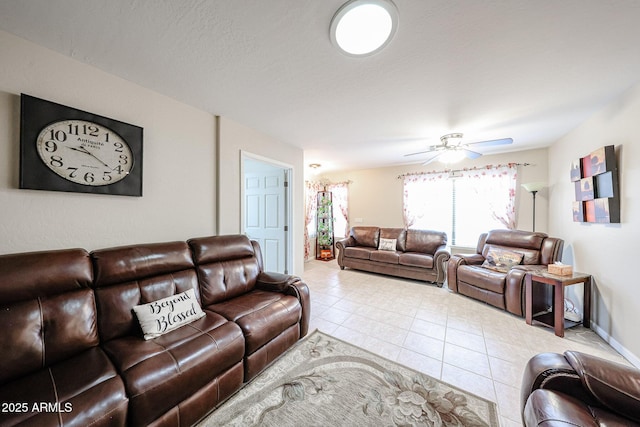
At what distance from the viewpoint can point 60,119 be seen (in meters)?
1.56

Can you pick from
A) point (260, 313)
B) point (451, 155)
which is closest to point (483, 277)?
point (451, 155)

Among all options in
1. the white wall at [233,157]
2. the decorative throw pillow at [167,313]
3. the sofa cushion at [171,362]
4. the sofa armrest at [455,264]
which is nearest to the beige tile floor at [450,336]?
the sofa armrest at [455,264]

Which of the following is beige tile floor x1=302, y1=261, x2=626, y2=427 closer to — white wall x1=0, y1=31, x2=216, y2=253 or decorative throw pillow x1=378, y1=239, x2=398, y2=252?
decorative throw pillow x1=378, y1=239, x2=398, y2=252

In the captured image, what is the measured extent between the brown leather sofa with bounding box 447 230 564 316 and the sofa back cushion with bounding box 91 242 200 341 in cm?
353

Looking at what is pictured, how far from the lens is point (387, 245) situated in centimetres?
469

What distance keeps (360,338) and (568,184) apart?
350cm

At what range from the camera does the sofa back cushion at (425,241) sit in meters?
4.33

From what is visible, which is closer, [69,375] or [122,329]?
[69,375]

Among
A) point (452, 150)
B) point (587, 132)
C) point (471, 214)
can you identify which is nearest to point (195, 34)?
point (452, 150)

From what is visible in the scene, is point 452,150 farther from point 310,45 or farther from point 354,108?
point 310,45

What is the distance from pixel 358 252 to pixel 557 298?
116 inches

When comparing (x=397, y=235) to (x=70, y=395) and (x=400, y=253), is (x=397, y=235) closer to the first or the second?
(x=400, y=253)

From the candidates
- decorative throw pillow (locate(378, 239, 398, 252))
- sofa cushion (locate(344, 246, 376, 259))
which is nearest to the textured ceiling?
decorative throw pillow (locate(378, 239, 398, 252))

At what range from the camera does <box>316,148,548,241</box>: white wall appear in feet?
12.6
